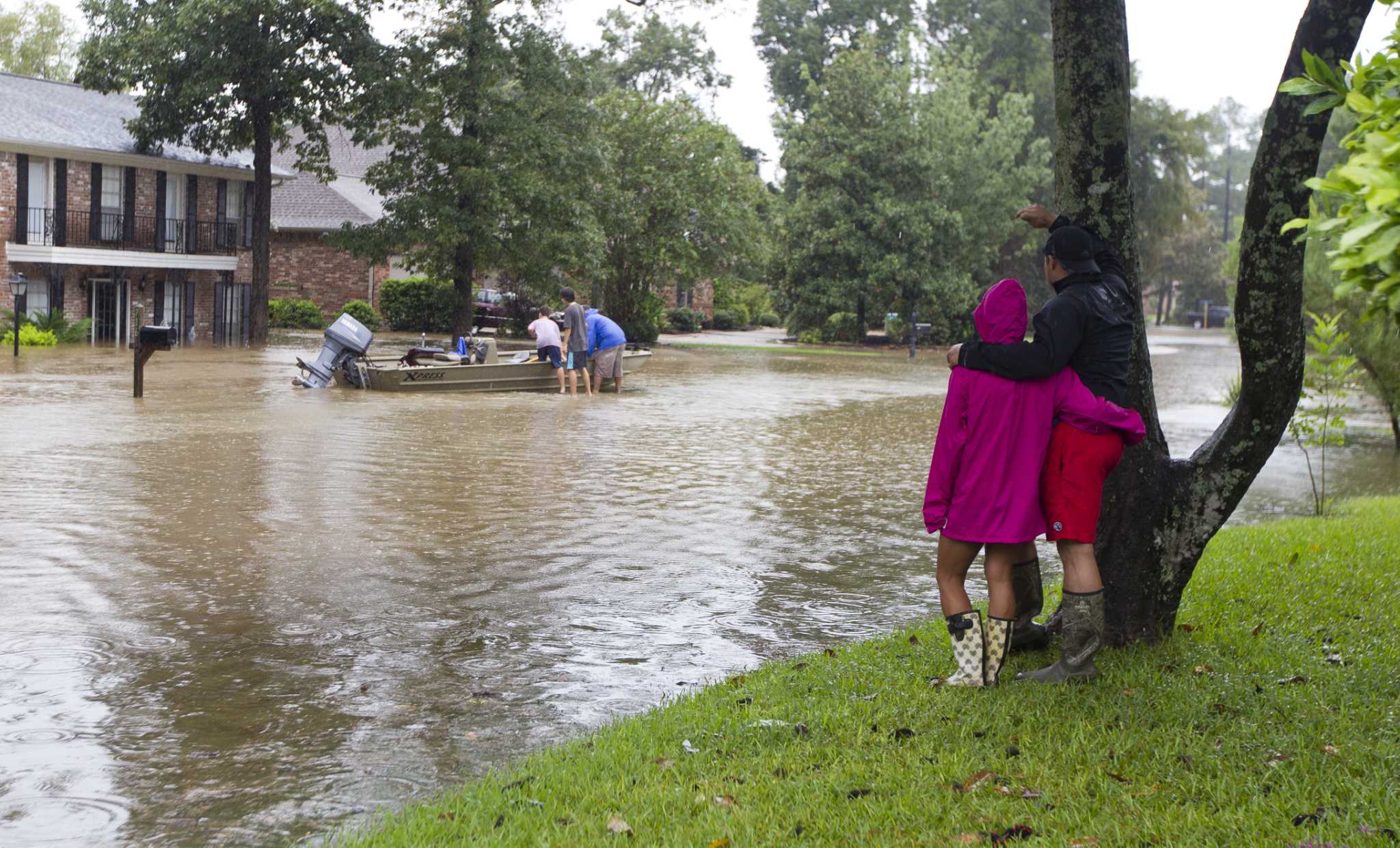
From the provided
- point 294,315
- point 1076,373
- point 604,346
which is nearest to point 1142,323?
point 1076,373

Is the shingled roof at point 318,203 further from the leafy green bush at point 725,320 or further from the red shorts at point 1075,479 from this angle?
the red shorts at point 1075,479

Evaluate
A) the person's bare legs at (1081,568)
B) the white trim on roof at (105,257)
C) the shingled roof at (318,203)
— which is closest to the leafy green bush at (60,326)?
the white trim on roof at (105,257)

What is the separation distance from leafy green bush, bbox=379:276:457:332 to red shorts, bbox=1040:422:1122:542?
144 ft

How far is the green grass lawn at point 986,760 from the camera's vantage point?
4.40 m

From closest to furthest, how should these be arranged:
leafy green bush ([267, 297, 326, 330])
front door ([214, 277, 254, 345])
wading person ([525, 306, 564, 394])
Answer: wading person ([525, 306, 564, 394])
front door ([214, 277, 254, 345])
leafy green bush ([267, 297, 326, 330])

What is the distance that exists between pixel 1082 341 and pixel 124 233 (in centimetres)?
3914

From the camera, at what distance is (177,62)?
35.6 m

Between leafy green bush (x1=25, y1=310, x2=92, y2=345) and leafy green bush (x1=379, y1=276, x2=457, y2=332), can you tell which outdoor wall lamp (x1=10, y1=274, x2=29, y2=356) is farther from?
leafy green bush (x1=379, y1=276, x2=457, y2=332)

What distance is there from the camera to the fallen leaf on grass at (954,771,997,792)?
4.76 meters

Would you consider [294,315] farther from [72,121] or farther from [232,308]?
[72,121]

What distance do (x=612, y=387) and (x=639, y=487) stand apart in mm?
12624

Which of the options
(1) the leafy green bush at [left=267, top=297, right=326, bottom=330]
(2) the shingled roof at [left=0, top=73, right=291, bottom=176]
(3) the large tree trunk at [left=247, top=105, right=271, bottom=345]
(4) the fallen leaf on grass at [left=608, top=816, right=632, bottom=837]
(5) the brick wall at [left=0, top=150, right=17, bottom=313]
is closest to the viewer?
(4) the fallen leaf on grass at [left=608, top=816, right=632, bottom=837]

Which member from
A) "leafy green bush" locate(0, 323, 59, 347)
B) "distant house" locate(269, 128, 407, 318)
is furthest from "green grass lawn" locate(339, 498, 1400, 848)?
"distant house" locate(269, 128, 407, 318)

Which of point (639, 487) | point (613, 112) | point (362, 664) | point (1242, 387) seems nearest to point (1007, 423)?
point (1242, 387)
